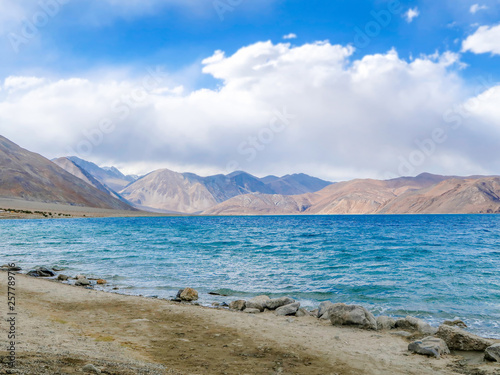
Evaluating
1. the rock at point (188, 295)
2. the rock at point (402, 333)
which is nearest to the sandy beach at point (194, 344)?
the rock at point (402, 333)

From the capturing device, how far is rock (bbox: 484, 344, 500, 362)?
9.31m

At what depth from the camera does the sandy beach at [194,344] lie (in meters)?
7.82

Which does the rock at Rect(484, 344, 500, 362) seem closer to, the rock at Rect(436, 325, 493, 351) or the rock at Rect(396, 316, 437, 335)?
the rock at Rect(436, 325, 493, 351)

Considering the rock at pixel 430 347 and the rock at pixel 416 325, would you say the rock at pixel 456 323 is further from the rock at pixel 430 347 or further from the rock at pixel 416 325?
the rock at pixel 430 347

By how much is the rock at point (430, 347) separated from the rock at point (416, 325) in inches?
64.0

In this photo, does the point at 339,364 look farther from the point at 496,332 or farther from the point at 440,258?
the point at 440,258

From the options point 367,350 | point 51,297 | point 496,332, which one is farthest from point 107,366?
point 496,332

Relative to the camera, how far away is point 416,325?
1253 cm

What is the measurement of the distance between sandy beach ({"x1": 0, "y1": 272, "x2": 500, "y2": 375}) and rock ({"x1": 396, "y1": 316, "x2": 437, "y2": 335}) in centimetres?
117

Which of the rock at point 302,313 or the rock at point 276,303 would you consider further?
the rock at point 276,303

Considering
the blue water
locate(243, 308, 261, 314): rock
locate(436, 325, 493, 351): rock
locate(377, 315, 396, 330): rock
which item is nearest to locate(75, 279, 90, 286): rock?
the blue water

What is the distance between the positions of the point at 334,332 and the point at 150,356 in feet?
21.1

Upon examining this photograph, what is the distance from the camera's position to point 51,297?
15.2 metres

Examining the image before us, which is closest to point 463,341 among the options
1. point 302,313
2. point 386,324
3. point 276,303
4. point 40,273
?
point 386,324
